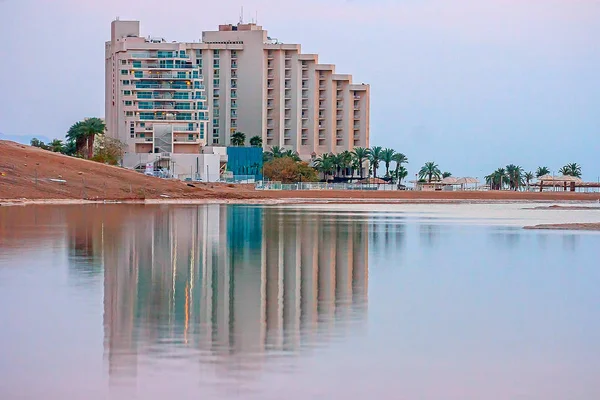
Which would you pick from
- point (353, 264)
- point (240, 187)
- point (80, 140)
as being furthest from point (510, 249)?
point (80, 140)

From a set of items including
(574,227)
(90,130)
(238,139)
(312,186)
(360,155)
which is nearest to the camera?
(574,227)

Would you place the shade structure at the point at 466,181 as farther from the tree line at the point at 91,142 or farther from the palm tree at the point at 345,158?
the tree line at the point at 91,142

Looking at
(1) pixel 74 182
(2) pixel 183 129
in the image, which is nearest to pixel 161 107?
(2) pixel 183 129

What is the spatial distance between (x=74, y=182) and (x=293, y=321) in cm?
8850

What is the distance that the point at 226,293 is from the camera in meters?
26.0

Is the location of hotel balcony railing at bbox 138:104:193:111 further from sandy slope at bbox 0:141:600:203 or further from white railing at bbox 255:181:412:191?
sandy slope at bbox 0:141:600:203

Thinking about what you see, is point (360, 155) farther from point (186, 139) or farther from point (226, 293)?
point (226, 293)

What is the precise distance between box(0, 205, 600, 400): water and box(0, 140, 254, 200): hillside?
57278 millimetres

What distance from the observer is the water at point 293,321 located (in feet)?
50.6

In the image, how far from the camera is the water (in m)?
15.4

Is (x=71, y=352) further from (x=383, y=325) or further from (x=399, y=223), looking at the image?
(x=399, y=223)

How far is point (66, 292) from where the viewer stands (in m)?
25.7

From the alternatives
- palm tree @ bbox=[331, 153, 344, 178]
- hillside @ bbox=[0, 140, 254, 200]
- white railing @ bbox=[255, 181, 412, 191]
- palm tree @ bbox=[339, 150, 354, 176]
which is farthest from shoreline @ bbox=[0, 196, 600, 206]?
palm tree @ bbox=[339, 150, 354, 176]

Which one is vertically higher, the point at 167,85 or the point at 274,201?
the point at 167,85
